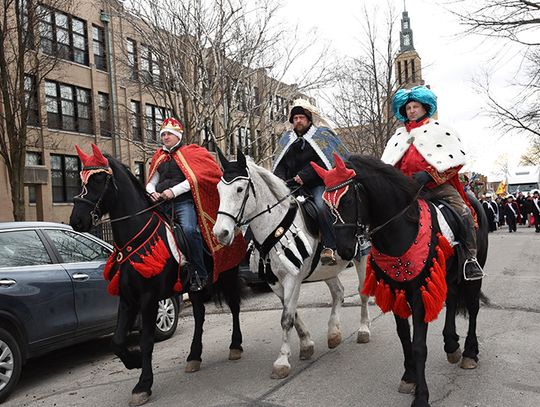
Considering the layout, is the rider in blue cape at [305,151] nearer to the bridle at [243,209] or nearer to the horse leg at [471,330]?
the bridle at [243,209]

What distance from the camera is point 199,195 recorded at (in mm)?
5457

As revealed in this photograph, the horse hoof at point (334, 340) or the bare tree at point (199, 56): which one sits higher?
the bare tree at point (199, 56)

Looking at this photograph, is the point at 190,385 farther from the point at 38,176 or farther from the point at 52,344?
the point at 38,176

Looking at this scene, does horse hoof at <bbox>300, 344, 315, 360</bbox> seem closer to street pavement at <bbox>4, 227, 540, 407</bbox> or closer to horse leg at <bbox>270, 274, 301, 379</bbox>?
street pavement at <bbox>4, 227, 540, 407</bbox>

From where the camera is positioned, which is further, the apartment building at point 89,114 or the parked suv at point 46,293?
the apartment building at point 89,114

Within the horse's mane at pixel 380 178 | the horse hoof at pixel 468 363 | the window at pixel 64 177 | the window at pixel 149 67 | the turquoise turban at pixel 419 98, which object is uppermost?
the window at pixel 149 67

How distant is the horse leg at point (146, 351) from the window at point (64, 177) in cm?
2021

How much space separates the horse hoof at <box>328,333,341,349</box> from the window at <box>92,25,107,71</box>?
2299cm

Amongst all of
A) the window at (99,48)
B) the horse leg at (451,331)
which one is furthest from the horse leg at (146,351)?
the window at (99,48)

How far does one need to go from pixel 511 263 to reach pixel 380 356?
9.06m

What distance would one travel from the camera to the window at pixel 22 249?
5.37m

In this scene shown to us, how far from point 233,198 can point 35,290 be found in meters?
2.58

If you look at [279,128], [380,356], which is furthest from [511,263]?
[279,128]

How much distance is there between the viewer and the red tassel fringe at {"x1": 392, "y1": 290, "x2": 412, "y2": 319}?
163 inches
